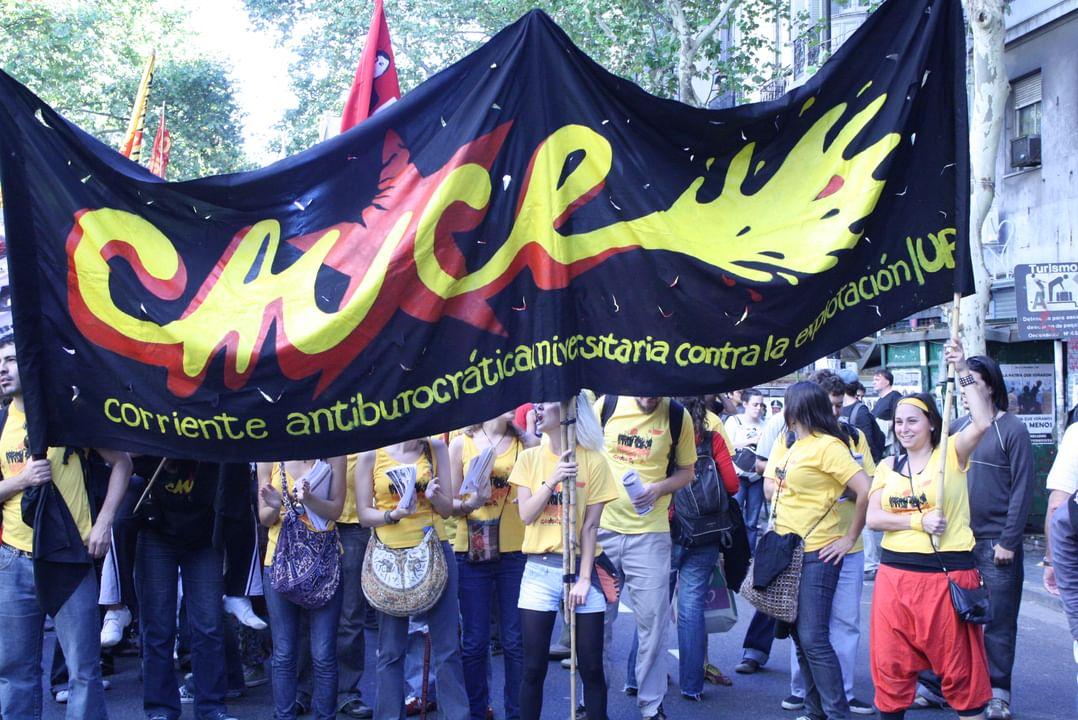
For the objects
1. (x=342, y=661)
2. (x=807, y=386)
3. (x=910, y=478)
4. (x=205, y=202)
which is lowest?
(x=342, y=661)

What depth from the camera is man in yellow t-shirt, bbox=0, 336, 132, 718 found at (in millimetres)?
5340

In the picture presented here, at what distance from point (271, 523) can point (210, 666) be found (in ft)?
3.08

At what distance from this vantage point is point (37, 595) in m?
5.31

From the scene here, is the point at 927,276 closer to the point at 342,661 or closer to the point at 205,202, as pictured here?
the point at 205,202

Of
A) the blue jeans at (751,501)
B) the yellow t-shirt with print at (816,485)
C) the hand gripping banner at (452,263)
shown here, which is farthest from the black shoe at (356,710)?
the blue jeans at (751,501)

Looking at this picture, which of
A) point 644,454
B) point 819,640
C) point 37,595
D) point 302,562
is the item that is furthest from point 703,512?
point 37,595

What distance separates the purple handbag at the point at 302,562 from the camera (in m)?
6.09

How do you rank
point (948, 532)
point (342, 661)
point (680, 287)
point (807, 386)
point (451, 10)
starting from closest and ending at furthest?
point (680, 287), point (948, 532), point (807, 386), point (342, 661), point (451, 10)

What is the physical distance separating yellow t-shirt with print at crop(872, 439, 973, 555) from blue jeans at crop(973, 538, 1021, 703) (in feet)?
4.48

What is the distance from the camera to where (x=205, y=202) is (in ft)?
15.9

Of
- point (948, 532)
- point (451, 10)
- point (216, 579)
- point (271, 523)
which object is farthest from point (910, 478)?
point (451, 10)

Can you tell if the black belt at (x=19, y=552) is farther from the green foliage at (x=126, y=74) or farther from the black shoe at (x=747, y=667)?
the green foliage at (x=126, y=74)

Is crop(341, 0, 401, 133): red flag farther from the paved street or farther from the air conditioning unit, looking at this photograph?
the air conditioning unit

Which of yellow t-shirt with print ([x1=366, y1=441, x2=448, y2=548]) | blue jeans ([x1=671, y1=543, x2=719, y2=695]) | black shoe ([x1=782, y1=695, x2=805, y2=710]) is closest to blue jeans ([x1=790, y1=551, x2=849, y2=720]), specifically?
black shoe ([x1=782, y1=695, x2=805, y2=710])
